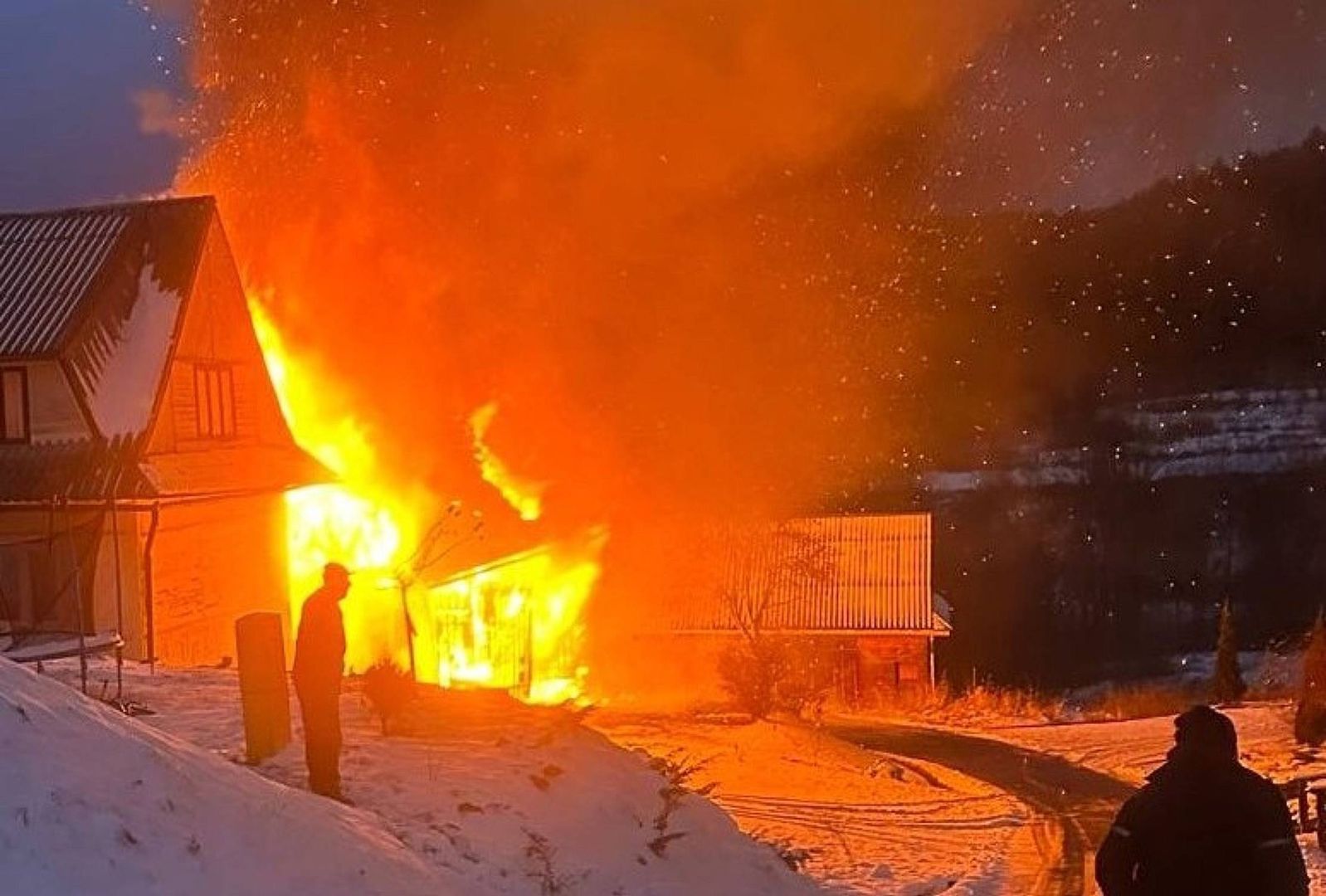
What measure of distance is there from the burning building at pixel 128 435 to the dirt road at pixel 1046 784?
43.4 ft

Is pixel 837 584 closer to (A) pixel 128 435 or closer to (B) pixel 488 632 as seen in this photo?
(B) pixel 488 632

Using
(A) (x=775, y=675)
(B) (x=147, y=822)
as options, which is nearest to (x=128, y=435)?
(B) (x=147, y=822)

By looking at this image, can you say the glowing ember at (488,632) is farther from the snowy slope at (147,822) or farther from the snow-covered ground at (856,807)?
the snowy slope at (147,822)

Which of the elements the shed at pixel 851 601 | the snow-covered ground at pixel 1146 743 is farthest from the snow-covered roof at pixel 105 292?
the shed at pixel 851 601

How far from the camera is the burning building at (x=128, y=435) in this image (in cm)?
1822

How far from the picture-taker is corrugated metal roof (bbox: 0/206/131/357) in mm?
18375

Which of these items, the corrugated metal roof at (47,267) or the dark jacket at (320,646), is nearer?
the dark jacket at (320,646)

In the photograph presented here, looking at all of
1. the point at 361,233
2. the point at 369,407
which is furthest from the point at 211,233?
the point at 361,233

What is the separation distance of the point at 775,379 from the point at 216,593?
161 feet

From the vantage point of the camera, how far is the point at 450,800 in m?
9.63

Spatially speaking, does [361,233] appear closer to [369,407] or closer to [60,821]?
[369,407]

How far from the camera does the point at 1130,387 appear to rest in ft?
319

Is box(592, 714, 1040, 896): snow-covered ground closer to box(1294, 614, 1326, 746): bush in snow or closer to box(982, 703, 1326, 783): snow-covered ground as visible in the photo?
box(982, 703, 1326, 783): snow-covered ground

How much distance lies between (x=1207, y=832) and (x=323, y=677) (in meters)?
6.19
